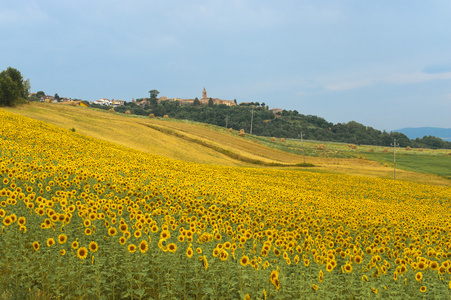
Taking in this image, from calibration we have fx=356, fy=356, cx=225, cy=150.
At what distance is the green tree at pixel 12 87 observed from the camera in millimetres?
51938

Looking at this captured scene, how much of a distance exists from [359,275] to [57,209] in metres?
7.90

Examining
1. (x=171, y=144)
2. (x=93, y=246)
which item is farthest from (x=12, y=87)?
(x=93, y=246)

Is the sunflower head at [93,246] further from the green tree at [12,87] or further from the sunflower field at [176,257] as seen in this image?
the green tree at [12,87]

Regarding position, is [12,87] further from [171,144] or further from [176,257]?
[176,257]

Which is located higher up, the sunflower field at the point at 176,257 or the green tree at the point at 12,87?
the green tree at the point at 12,87

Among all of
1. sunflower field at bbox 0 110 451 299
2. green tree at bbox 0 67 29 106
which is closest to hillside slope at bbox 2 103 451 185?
green tree at bbox 0 67 29 106

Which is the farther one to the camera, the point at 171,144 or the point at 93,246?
the point at 171,144

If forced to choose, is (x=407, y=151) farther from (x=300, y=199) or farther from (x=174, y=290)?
(x=174, y=290)

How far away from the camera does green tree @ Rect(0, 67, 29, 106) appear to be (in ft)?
170

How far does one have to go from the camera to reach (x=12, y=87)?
53.2 metres

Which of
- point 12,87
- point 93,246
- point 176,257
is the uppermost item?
point 12,87

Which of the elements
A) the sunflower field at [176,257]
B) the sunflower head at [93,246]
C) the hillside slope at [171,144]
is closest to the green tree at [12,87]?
the hillside slope at [171,144]

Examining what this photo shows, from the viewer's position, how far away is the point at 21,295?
6.26 meters

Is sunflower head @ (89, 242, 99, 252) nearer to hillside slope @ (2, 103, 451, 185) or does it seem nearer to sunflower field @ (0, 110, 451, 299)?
sunflower field @ (0, 110, 451, 299)
